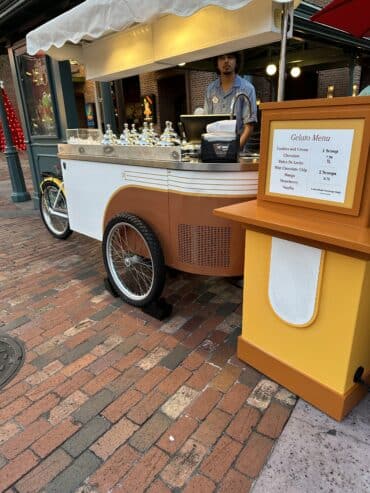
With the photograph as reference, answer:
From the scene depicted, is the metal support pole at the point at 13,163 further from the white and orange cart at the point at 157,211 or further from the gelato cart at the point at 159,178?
the white and orange cart at the point at 157,211

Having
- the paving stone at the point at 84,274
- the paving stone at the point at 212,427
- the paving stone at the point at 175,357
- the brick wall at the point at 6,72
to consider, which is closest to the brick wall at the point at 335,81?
the paving stone at the point at 84,274

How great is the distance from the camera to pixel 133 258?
3.09m

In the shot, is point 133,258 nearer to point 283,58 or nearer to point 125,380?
point 125,380

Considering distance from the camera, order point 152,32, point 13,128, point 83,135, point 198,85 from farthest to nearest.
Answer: point 198,85 < point 13,128 < point 83,135 < point 152,32

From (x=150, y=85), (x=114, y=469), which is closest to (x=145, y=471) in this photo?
(x=114, y=469)

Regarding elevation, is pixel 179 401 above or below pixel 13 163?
below

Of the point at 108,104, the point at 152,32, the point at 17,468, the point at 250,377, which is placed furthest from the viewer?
the point at 108,104

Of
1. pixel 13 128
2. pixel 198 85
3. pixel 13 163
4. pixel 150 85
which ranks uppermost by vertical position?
pixel 150 85

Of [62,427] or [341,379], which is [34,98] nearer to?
[62,427]

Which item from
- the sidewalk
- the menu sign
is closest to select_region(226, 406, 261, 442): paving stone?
the sidewalk

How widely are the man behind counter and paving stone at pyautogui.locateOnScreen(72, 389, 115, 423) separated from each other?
2.20 m

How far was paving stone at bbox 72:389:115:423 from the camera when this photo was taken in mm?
1952

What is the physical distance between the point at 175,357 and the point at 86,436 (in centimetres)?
78

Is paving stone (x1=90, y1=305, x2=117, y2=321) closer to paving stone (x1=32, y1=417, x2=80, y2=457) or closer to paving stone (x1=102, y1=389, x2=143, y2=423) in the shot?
paving stone (x1=102, y1=389, x2=143, y2=423)
